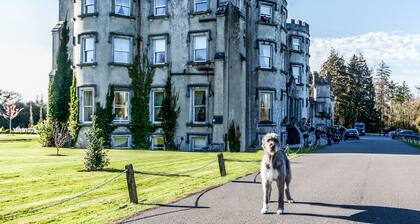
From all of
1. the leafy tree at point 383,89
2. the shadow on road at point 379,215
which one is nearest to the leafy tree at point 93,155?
the shadow on road at point 379,215

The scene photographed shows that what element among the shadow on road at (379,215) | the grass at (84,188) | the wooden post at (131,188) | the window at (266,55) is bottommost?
the shadow on road at (379,215)

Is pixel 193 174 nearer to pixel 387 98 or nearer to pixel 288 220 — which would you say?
pixel 288 220

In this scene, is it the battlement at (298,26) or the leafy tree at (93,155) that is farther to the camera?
the battlement at (298,26)

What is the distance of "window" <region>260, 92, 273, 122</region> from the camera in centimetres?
3081

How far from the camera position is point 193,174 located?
A: 14.4m

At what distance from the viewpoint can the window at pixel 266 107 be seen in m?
30.8

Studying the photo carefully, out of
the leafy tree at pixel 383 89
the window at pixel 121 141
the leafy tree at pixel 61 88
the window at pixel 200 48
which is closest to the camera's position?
the window at pixel 200 48

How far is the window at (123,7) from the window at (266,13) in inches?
403

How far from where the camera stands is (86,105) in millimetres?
29234

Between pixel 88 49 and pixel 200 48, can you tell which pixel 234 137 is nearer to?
→ pixel 200 48

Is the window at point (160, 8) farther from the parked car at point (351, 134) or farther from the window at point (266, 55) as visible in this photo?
the parked car at point (351, 134)

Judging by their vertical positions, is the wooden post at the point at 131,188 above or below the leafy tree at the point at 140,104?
below

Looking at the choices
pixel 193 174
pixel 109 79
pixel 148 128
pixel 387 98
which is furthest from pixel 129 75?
pixel 387 98

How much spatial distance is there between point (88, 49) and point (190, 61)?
765cm
